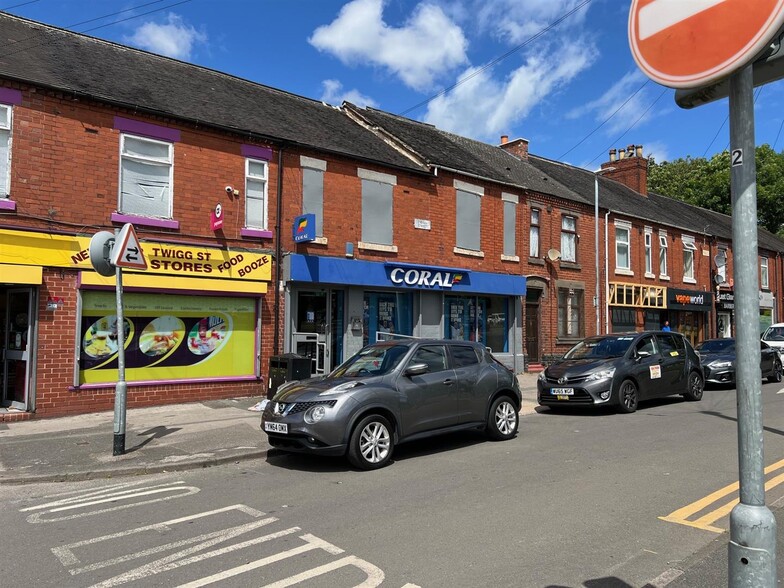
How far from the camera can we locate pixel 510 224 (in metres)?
19.7

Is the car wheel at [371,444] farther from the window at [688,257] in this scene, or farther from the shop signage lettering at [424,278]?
the window at [688,257]

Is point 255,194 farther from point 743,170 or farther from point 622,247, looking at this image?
point 622,247

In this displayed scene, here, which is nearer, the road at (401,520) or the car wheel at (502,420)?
the road at (401,520)

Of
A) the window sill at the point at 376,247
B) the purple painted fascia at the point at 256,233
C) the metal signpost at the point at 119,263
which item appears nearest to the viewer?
the metal signpost at the point at 119,263

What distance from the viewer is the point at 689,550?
446 centimetres

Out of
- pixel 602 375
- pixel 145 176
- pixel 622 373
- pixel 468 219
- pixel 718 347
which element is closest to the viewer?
pixel 602 375

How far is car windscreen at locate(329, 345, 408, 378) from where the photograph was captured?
312 inches

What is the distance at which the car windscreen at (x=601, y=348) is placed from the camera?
12216 mm

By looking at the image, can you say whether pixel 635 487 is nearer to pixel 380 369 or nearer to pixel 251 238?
pixel 380 369

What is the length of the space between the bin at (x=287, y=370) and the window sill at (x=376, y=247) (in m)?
4.78

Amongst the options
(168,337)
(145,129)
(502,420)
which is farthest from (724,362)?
(145,129)

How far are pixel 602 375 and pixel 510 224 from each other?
9.18 metres

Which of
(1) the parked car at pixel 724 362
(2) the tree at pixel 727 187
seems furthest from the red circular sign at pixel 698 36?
(2) the tree at pixel 727 187

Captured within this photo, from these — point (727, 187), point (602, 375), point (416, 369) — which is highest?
point (727, 187)
